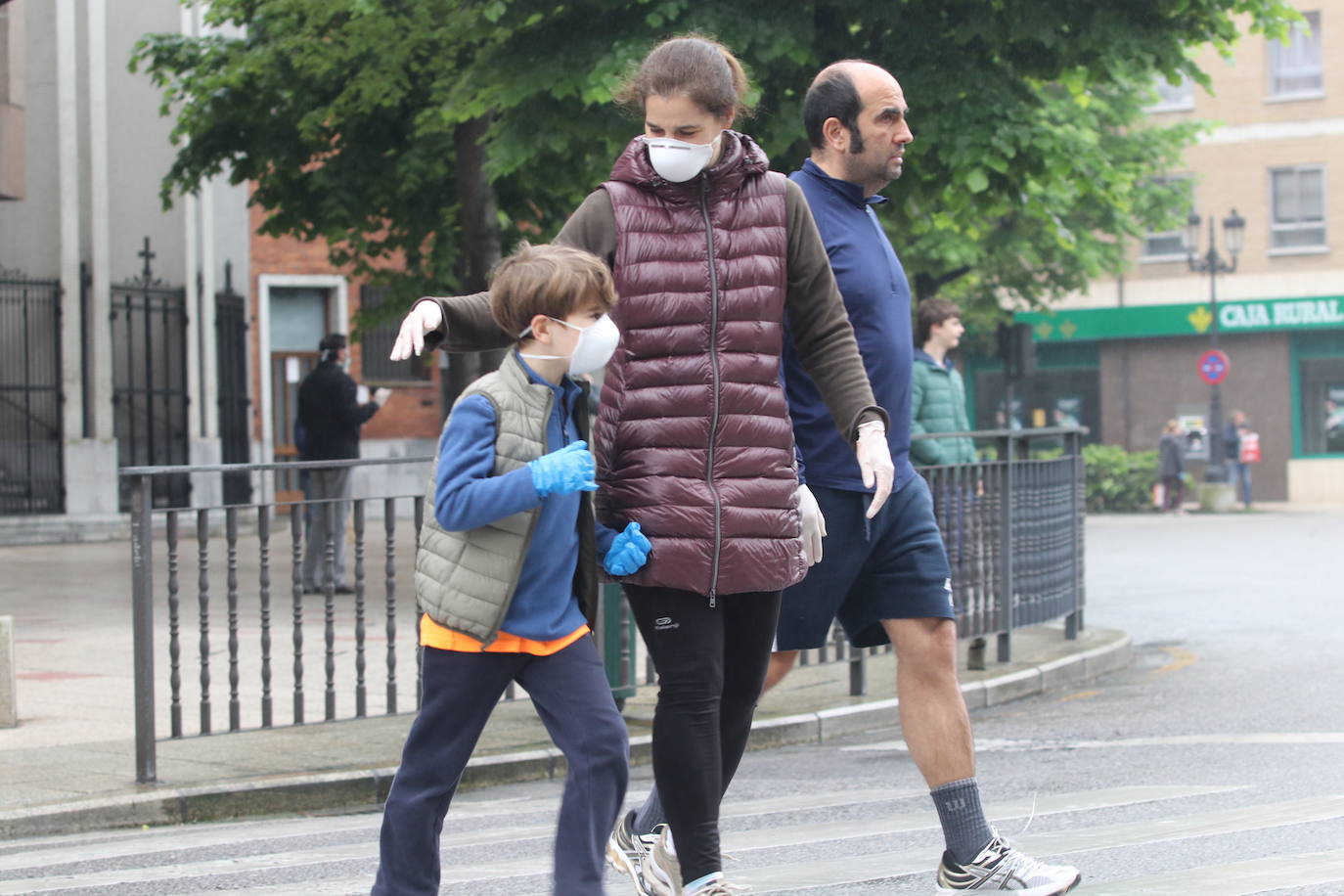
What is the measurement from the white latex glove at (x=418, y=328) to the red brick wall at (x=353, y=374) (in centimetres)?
2641

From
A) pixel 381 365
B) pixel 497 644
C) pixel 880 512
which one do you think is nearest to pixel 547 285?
pixel 497 644

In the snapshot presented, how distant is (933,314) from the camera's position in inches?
381

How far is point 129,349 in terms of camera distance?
23.0 metres

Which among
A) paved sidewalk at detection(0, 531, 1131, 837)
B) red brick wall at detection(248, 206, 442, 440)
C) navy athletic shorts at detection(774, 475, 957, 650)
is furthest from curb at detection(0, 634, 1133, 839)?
red brick wall at detection(248, 206, 442, 440)

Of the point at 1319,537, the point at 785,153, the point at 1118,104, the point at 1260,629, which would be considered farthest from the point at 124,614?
the point at 1118,104

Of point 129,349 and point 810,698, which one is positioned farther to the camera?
point 129,349

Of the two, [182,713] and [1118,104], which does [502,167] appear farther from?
[1118,104]

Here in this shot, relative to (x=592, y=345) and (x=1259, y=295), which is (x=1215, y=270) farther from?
(x=592, y=345)

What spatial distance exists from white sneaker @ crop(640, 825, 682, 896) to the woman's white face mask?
5.10 ft

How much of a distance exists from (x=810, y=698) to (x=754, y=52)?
5.79 metres

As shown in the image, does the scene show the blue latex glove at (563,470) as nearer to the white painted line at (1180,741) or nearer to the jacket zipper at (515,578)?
the jacket zipper at (515,578)

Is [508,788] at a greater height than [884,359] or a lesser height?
lesser

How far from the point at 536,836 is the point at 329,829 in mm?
847

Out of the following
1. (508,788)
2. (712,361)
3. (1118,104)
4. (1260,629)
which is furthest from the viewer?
(1118,104)
